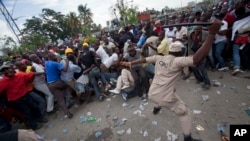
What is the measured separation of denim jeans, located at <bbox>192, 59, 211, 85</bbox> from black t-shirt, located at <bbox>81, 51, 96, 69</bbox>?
3032 millimetres

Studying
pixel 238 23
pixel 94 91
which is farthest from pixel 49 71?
pixel 238 23

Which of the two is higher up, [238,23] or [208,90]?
[238,23]

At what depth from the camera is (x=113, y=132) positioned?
4.37m

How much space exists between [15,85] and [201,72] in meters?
4.88

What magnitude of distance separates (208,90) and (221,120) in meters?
1.39

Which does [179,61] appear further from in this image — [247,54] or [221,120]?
[247,54]

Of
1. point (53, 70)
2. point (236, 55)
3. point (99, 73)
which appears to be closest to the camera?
point (53, 70)

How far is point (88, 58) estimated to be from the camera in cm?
591

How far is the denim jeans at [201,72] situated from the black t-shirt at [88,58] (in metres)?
3.03

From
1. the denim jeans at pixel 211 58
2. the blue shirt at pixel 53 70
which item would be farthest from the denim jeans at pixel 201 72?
the blue shirt at pixel 53 70

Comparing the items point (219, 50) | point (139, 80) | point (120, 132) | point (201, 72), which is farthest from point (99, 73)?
point (219, 50)

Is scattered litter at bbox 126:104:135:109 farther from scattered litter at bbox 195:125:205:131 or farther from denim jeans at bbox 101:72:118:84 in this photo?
scattered litter at bbox 195:125:205:131

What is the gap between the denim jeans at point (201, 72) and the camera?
205 inches

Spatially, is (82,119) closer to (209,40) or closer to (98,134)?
(98,134)
